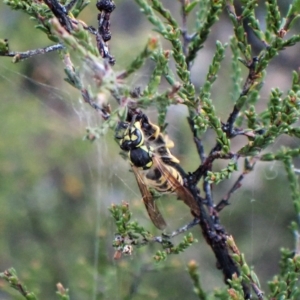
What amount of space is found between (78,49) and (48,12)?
0.38 m

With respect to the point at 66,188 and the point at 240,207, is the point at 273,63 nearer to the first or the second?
the point at 240,207

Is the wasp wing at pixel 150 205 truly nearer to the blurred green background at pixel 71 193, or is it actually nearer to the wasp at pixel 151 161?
the wasp at pixel 151 161

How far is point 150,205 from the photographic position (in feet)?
5.76

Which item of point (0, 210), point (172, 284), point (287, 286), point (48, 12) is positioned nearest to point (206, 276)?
point (172, 284)

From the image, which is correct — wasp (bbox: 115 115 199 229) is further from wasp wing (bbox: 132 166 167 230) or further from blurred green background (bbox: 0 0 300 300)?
blurred green background (bbox: 0 0 300 300)

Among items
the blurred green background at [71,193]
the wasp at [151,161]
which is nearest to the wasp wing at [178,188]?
the wasp at [151,161]

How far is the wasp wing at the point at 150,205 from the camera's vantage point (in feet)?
5.69

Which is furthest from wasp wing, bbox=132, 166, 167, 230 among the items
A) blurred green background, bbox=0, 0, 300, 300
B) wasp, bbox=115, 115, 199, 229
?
blurred green background, bbox=0, 0, 300, 300

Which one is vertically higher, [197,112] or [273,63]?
[273,63]

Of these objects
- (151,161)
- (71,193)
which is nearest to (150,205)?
(151,161)

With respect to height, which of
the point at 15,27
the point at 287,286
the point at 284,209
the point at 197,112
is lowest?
the point at 287,286

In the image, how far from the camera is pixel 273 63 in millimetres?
4805

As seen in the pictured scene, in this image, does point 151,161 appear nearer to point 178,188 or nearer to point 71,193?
point 178,188

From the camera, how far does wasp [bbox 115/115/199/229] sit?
1.53 metres
